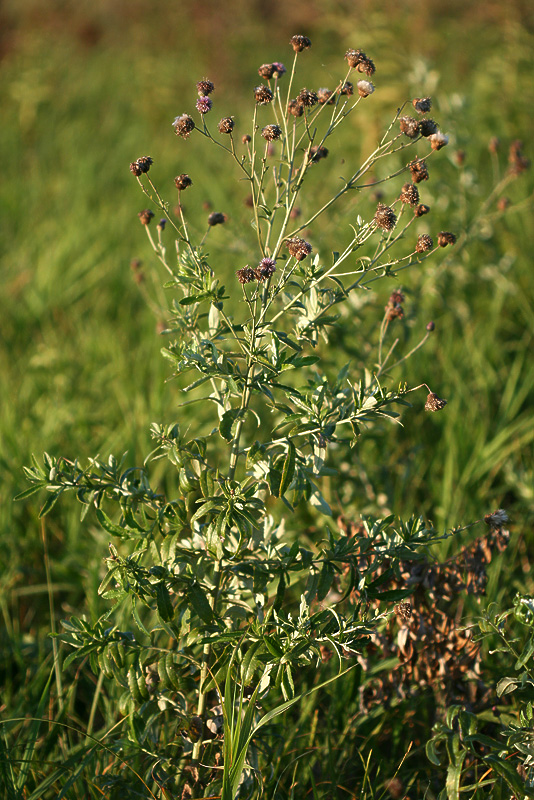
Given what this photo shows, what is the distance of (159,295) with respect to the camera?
3293 millimetres

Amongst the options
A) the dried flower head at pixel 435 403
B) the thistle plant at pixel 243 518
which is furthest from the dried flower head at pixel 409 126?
the dried flower head at pixel 435 403

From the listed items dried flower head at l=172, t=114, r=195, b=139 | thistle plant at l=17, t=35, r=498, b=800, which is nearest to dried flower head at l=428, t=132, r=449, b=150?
thistle plant at l=17, t=35, r=498, b=800

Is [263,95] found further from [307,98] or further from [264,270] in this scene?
[264,270]

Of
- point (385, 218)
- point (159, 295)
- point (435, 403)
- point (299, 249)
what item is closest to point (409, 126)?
point (385, 218)

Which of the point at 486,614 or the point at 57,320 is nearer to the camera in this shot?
the point at 486,614

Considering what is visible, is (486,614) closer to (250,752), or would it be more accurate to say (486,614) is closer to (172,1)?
(250,752)

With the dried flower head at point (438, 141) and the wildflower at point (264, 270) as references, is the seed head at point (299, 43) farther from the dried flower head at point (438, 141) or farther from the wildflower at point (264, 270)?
the wildflower at point (264, 270)

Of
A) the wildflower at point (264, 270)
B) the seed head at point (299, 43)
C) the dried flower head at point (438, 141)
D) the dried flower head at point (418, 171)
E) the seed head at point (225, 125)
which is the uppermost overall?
the seed head at point (299, 43)

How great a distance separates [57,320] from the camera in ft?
11.5

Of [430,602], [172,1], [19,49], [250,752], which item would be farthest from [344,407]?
[172,1]

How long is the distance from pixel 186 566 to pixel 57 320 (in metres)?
2.38

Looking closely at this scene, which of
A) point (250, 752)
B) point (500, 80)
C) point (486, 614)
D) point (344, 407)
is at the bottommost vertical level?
point (250, 752)

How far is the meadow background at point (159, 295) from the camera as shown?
2.26 meters

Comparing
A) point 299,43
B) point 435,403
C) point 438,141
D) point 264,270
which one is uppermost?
point 299,43
